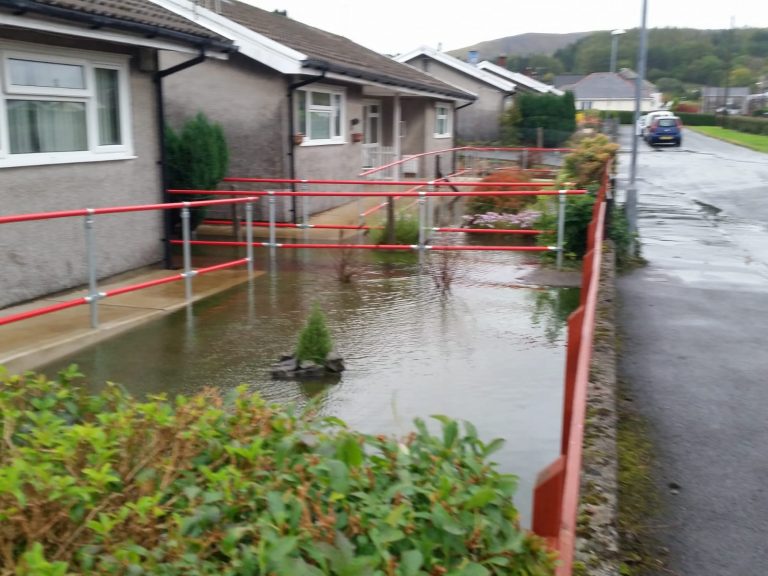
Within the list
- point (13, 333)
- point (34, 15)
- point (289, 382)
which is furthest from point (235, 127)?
point (289, 382)

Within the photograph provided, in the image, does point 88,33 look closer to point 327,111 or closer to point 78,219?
point 78,219

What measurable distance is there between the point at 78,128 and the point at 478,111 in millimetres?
38498

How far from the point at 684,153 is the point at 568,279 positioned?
3704 centimetres

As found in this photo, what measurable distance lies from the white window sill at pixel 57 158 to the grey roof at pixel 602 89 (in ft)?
342

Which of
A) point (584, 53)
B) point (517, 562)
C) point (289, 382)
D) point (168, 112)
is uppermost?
point (584, 53)

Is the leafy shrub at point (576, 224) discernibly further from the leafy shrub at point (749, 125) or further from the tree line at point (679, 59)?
the tree line at point (679, 59)

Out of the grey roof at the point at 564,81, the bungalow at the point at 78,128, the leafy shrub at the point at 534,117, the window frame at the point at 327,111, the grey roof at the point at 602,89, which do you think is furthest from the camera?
the grey roof at the point at 564,81

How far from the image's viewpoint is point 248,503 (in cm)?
243

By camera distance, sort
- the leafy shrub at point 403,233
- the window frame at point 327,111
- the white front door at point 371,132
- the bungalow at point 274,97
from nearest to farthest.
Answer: the leafy shrub at point 403,233
the bungalow at point 274,97
the window frame at point 327,111
the white front door at point 371,132

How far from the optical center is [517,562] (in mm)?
2266

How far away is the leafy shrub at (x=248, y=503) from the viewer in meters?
2.18

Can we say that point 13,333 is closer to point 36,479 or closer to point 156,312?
point 156,312

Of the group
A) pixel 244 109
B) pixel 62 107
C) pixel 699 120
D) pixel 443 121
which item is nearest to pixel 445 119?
pixel 443 121

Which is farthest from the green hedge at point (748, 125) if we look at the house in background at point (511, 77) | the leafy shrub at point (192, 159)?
the leafy shrub at point (192, 159)
